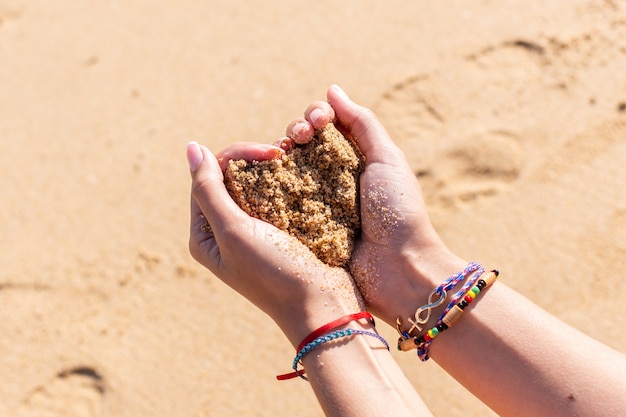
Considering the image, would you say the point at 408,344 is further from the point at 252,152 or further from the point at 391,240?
the point at 252,152

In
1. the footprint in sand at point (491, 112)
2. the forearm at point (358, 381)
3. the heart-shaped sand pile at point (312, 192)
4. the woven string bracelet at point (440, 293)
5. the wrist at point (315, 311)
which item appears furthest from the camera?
the footprint in sand at point (491, 112)

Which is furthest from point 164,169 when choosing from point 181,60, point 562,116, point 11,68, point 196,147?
point 562,116

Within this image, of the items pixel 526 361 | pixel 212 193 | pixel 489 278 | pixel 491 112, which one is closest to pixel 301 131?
pixel 212 193

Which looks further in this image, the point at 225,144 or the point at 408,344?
the point at 225,144

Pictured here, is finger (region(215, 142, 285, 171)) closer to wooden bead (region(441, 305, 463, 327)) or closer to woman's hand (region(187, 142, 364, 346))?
woman's hand (region(187, 142, 364, 346))

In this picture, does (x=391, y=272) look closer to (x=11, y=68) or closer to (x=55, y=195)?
(x=55, y=195)

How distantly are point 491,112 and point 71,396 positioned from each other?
105 inches

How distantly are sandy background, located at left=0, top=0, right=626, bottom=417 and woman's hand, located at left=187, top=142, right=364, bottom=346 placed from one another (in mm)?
833

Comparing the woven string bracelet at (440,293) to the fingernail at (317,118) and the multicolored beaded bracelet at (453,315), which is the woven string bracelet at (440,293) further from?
the fingernail at (317,118)

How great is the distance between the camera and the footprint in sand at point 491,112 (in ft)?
10.5

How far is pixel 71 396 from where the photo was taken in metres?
2.79

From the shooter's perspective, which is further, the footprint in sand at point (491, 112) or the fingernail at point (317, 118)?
the footprint in sand at point (491, 112)

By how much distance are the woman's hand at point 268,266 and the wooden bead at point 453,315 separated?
0.31 metres

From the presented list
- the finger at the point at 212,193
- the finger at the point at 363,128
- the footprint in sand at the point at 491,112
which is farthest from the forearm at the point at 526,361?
the footprint in sand at the point at 491,112
